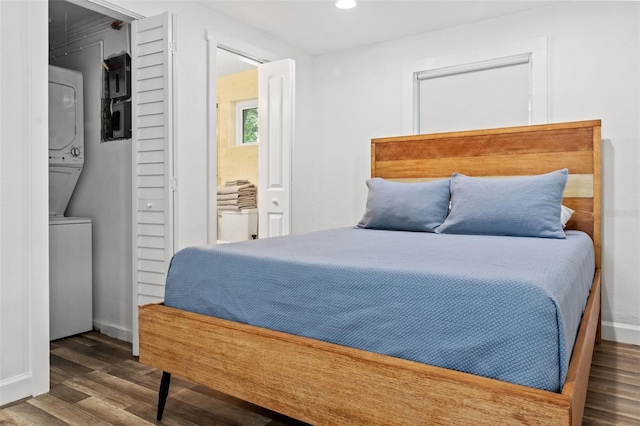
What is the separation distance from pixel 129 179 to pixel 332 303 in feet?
7.31

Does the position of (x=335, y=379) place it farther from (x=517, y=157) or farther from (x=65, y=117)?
(x=65, y=117)

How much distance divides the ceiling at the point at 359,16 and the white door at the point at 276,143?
0.34 metres

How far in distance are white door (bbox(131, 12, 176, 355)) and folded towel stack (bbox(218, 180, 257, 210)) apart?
2.52 m

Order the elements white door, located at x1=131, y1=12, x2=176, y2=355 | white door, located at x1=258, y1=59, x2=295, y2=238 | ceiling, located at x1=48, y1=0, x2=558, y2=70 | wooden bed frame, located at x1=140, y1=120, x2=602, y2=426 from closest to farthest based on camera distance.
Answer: wooden bed frame, located at x1=140, y1=120, x2=602, y2=426, white door, located at x1=131, y1=12, x2=176, y2=355, ceiling, located at x1=48, y1=0, x2=558, y2=70, white door, located at x1=258, y1=59, x2=295, y2=238

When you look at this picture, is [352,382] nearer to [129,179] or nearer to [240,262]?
[240,262]

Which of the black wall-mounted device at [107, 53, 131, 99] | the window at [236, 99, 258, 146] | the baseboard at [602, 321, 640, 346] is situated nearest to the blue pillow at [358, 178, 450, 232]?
the baseboard at [602, 321, 640, 346]

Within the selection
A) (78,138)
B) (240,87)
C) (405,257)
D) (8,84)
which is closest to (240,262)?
(405,257)

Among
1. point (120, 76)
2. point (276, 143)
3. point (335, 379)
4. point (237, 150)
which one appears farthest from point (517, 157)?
point (237, 150)

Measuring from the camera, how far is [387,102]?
3.96m

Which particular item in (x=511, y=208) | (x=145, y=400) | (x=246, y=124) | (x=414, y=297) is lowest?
(x=145, y=400)

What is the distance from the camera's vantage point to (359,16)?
3439 millimetres

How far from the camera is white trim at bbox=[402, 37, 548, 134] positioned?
3242 millimetres

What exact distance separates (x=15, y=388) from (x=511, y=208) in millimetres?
2697

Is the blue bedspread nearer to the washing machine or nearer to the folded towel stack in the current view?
the washing machine
